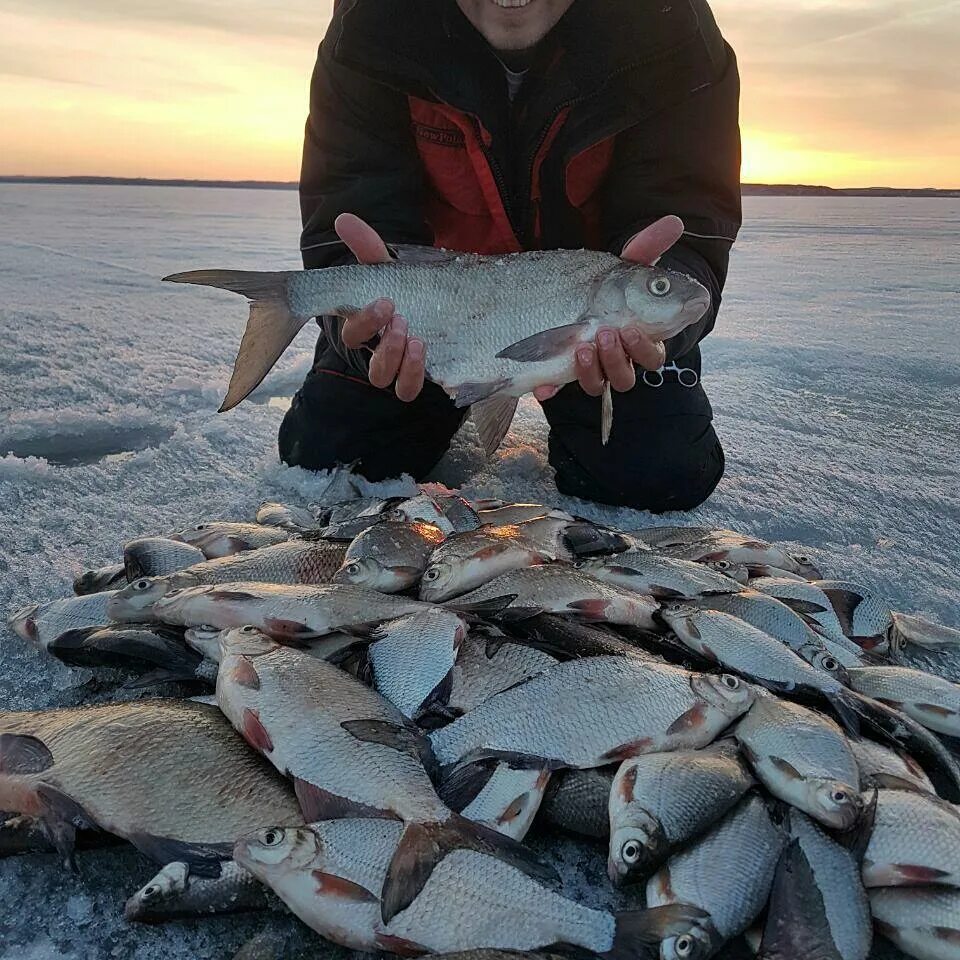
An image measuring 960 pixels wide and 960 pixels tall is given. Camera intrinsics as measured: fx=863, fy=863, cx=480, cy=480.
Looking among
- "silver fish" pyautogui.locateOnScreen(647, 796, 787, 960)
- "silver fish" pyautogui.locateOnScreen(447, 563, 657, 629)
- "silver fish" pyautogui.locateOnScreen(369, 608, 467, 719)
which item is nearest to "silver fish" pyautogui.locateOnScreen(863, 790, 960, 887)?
"silver fish" pyautogui.locateOnScreen(647, 796, 787, 960)

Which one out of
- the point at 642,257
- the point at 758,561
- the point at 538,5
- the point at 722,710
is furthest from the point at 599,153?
the point at 722,710

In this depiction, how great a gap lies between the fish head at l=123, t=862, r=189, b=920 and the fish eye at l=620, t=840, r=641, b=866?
0.67 meters

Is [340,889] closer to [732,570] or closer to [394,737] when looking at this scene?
[394,737]

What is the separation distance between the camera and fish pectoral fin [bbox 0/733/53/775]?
1.47 meters

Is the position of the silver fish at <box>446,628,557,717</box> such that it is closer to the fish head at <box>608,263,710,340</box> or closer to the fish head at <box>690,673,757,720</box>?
the fish head at <box>690,673,757,720</box>

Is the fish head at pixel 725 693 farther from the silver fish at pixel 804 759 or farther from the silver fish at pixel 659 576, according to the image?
the silver fish at pixel 659 576

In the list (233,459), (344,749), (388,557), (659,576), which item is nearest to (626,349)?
(659,576)

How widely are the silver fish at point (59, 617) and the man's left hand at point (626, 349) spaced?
127 centimetres

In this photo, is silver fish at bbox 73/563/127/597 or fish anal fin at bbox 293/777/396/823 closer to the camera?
fish anal fin at bbox 293/777/396/823

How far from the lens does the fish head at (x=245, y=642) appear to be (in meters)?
1.65

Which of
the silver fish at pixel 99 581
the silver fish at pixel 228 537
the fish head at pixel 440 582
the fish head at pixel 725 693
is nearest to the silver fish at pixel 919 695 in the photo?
the fish head at pixel 725 693

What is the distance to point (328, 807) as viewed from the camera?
4.52 feet

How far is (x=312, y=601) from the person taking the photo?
1.83 meters

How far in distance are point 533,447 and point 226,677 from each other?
2.20 metres
